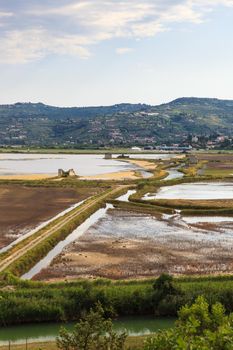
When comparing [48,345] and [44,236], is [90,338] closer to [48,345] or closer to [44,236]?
[48,345]

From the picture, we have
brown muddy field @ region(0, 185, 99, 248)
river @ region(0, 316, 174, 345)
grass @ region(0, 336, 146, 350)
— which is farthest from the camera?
brown muddy field @ region(0, 185, 99, 248)

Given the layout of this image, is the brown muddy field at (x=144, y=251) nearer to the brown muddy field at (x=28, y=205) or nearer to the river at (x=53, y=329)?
the brown muddy field at (x=28, y=205)

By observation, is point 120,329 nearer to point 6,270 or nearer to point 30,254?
point 6,270

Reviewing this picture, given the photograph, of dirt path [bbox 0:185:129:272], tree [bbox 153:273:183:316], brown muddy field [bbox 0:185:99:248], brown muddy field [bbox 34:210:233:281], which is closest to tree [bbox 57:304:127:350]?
tree [bbox 153:273:183:316]

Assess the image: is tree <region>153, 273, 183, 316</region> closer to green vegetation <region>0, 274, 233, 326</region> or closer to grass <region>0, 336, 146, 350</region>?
green vegetation <region>0, 274, 233, 326</region>

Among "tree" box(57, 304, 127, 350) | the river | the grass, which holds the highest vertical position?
"tree" box(57, 304, 127, 350)

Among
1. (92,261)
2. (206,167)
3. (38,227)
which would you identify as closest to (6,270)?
(92,261)
